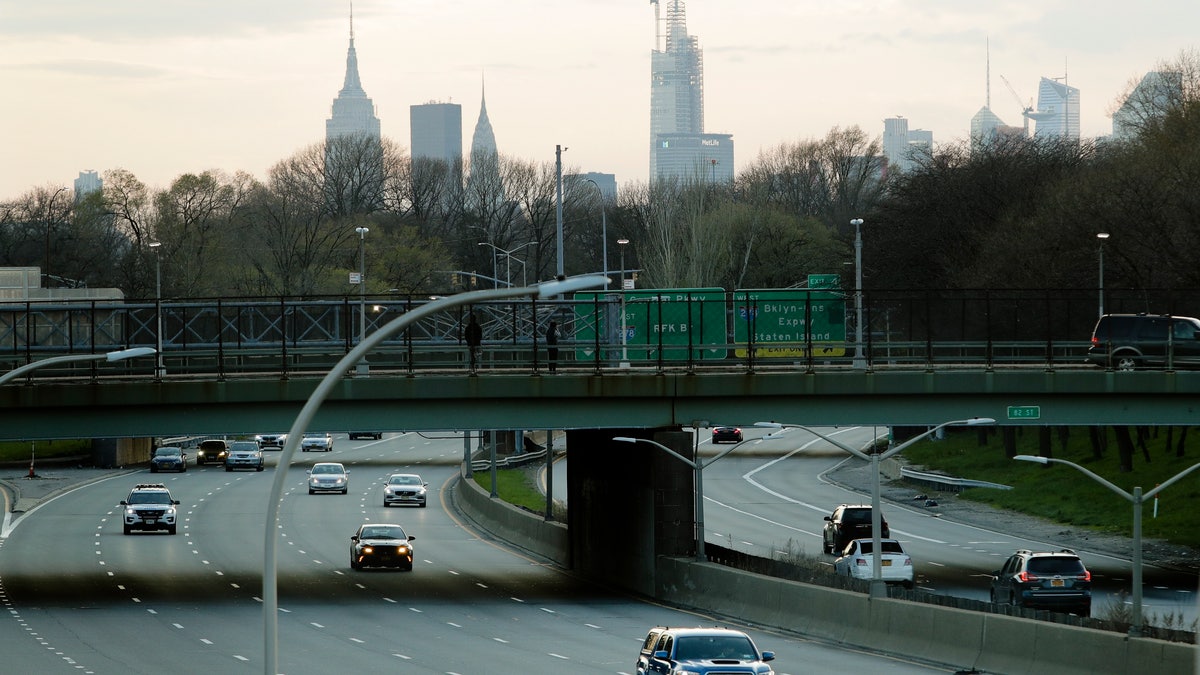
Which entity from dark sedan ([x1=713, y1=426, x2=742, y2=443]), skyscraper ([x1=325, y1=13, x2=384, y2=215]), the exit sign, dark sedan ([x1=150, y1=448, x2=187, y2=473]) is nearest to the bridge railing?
the exit sign

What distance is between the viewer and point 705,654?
26109 millimetres

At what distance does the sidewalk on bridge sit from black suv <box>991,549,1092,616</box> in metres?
47.8

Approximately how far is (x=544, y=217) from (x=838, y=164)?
26.2 m

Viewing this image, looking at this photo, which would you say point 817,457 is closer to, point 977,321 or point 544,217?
point 977,321

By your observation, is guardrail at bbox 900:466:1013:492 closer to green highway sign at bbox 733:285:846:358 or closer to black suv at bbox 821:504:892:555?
black suv at bbox 821:504:892:555

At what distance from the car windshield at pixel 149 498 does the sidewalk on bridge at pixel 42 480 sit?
35.1ft

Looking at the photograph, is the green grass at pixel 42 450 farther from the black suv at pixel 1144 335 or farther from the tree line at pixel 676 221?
the black suv at pixel 1144 335

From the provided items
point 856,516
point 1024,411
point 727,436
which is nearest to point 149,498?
point 856,516

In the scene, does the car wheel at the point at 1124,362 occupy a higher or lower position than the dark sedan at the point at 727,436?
higher

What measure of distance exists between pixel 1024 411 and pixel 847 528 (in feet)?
44.4

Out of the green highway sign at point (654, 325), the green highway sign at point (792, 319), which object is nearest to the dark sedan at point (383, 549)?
the green highway sign at point (654, 325)

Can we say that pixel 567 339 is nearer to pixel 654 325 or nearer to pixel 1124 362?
pixel 654 325

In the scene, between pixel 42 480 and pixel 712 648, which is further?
pixel 42 480

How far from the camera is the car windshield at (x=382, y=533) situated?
174 ft
